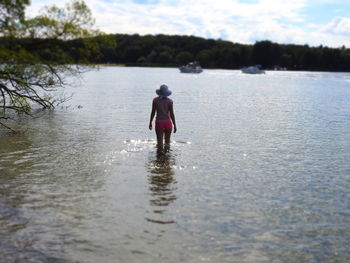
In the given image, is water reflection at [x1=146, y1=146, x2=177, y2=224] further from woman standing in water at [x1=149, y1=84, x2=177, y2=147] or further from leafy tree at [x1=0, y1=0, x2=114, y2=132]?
leafy tree at [x1=0, y1=0, x2=114, y2=132]

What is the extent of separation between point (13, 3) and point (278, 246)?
10.1 m

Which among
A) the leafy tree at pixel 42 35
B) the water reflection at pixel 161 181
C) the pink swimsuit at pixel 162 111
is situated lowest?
the water reflection at pixel 161 181

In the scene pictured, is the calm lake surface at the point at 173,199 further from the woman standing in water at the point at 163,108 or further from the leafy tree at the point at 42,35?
the leafy tree at the point at 42,35

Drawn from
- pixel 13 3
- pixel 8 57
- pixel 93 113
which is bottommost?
pixel 93 113

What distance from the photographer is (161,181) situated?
13.0m

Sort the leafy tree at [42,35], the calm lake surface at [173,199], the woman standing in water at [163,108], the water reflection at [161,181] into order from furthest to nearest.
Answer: the woman standing in water at [163,108], the leafy tree at [42,35], the water reflection at [161,181], the calm lake surface at [173,199]

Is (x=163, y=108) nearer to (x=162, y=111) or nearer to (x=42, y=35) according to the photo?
(x=162, y=111)

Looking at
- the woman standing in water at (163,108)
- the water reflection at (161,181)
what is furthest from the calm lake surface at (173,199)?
the woman standing in water at (163,108)

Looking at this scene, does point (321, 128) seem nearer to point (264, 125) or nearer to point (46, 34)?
point (264, 125)

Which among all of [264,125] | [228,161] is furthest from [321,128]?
[228,161]

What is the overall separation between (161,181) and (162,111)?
152 inches

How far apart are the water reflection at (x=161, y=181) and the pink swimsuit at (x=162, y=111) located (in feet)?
4.06

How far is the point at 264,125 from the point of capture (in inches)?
1112

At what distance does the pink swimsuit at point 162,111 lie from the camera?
16031mm
